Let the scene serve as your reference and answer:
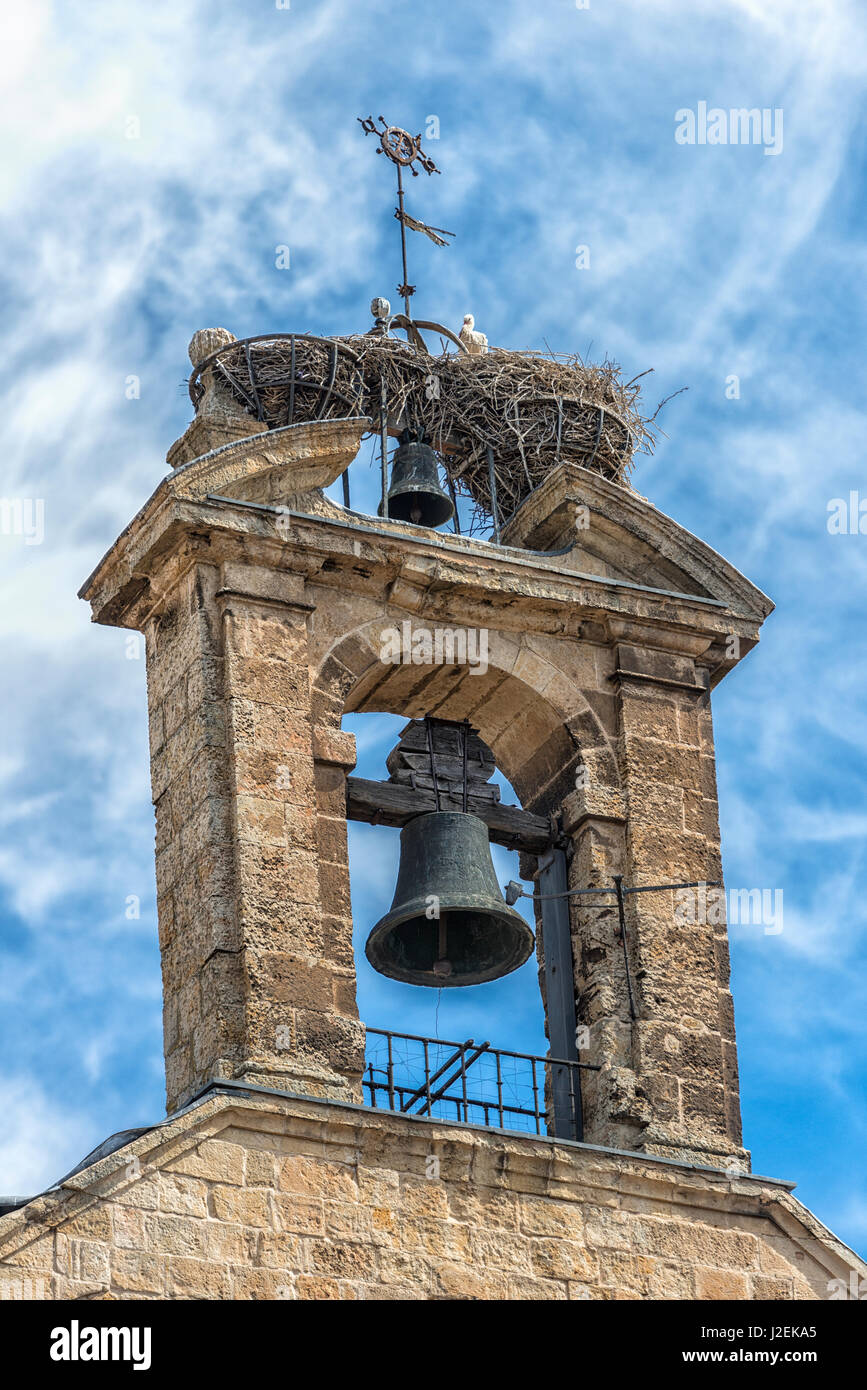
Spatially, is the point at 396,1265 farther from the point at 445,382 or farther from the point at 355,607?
the point at 445,382

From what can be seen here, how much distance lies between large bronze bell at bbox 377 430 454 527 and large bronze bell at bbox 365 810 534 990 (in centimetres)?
174

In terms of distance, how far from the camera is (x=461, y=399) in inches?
592

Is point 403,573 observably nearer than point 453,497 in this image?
Yes

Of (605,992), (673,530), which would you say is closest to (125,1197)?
(605,992)

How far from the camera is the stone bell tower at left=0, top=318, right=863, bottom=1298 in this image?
12.1 meters

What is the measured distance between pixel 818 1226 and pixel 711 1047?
0.87 meters

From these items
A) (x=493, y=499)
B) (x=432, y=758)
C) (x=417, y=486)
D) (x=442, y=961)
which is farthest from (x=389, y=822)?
(x=493, y=499)

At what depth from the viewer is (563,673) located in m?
14.1

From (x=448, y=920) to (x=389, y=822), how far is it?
49 centimetres

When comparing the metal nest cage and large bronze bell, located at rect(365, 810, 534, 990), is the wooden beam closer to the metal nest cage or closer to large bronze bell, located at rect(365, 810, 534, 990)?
large bronze bell, located at rect(365, 810, 534, 990)

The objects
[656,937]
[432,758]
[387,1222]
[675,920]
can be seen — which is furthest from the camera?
[432,758]

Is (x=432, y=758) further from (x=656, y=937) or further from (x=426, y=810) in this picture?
(x=656, y=937)

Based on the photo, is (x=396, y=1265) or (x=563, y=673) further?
(x=563, y=673)

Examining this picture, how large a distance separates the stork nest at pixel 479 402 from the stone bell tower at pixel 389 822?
0.02 m
